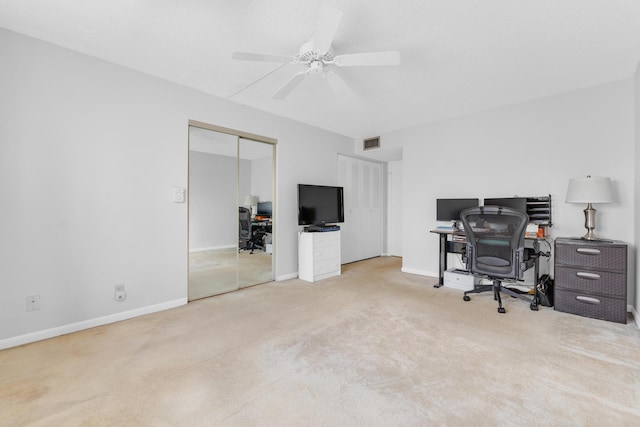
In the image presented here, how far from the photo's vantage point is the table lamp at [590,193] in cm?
292

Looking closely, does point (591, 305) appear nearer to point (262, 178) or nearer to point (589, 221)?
point (589, 221)

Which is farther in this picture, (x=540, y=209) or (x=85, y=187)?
(x=540, y=209)

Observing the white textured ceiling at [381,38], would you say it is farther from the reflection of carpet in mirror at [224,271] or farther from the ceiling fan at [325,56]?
the reflection of carpet in mirror at [224,271]

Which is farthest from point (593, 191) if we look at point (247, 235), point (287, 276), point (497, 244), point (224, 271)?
point (224, 271)

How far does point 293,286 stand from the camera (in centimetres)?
407

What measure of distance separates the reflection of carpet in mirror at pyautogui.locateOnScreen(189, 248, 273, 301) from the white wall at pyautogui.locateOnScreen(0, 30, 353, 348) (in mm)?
226

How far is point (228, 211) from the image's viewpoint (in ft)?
12.6

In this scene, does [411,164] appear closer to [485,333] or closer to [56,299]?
[485,333]

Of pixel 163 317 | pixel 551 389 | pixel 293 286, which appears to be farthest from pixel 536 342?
pixel 163 317

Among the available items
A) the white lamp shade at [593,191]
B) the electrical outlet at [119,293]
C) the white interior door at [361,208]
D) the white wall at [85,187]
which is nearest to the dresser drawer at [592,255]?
the white lamp shade at [593,191]

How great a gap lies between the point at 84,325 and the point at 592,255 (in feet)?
16.4

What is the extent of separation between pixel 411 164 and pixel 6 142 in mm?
4857

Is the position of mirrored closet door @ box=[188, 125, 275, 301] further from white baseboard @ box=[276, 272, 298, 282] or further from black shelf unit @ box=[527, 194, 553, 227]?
black shelf unit @ box=[527, 194, 553, 227]

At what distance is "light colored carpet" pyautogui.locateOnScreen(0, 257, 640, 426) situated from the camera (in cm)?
155
